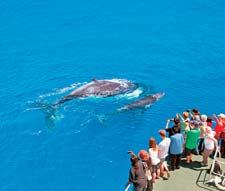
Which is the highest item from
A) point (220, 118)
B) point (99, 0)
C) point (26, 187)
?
point (99, 0)

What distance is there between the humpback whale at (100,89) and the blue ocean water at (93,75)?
1.64 ft

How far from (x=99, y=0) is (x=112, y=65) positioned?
1635 cm

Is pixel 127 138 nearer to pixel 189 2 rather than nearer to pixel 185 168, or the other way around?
pixel 185 168

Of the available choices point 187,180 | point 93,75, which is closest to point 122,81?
point 93,75

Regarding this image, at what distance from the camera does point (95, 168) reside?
23703mm

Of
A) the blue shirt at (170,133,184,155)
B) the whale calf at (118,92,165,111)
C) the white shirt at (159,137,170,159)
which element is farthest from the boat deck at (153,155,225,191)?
the whale calf at (118,92,165,111)

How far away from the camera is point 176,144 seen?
17.1m

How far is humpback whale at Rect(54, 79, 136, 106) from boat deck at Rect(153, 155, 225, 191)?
499 inches

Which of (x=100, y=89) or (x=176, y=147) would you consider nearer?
(x=176, y=147)

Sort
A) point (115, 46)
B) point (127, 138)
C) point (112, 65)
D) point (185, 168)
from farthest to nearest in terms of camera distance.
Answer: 1. point (115, 46)
2. point (112, 65)
3. point (127, 138)
4. point (185, 168)

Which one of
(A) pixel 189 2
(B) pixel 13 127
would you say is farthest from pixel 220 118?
(A) pixel 189 2

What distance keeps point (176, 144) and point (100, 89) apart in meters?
13.9

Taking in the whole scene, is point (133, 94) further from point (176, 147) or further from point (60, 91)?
point (176, 147)

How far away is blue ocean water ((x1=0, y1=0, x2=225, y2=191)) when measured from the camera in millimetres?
24125
